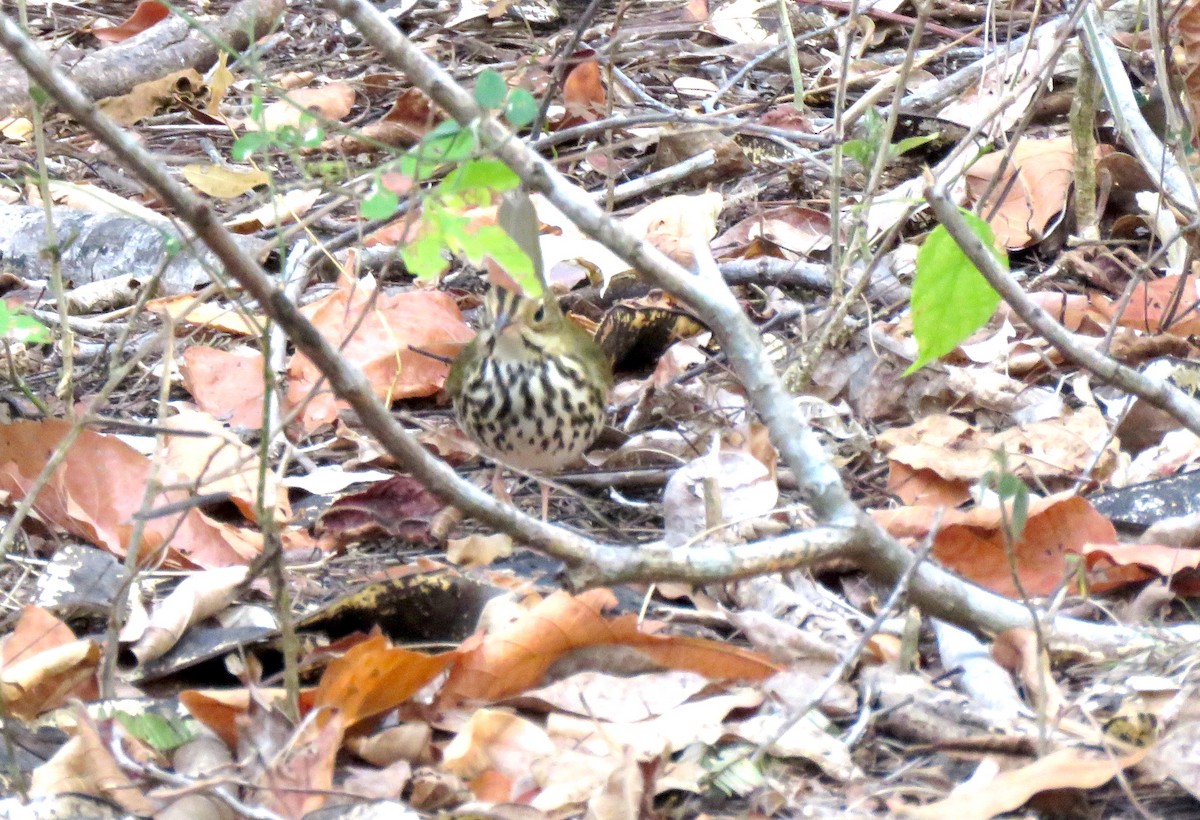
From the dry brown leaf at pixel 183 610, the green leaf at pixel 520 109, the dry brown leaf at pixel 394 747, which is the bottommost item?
the dry brown leaf at pixel 183 610

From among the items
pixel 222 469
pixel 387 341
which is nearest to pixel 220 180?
pixel 387 341

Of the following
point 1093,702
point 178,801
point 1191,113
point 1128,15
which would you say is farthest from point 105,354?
point 1128,15

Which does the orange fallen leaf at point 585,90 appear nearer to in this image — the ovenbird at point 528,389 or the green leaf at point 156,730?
the ovenbird at point 528,389

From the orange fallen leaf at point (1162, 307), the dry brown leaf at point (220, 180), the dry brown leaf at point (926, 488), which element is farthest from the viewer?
the orange fallen leaf at point (1162, 307)

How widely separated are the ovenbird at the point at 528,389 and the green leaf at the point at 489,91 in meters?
1.64

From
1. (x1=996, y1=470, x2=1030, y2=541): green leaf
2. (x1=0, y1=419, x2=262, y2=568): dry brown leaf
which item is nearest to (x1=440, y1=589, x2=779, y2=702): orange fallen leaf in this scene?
(x1=996, y1=470, x2=1030, y2=541): green leaf

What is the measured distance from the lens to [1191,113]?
14.0ft

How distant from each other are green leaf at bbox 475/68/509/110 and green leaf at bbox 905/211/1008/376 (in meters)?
0.92

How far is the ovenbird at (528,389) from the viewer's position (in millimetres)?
3611

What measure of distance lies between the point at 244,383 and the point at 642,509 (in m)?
1.24

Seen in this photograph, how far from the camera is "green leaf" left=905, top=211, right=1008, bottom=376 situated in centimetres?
254

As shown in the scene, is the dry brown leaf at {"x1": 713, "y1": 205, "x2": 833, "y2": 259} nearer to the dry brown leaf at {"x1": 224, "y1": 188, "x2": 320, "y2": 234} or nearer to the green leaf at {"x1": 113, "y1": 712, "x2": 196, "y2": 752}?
the dry brown leaf at {"x1": 224, "y1": 188, "x2": 320, "y2": 234}

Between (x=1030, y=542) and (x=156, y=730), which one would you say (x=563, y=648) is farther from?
(x=1030, y=542)

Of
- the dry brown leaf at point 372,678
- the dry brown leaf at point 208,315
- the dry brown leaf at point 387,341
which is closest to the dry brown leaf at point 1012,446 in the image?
the dry brown leaf at point 387,341
